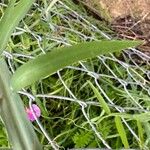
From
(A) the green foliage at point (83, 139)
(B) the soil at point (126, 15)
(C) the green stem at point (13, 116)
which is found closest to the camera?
(C) the green stem at point (13, 116)

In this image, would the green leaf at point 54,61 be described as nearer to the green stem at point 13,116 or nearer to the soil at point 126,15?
the green stem at point 13,116

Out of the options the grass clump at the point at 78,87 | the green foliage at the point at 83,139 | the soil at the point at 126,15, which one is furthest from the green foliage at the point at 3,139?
the soil at the point at 126,15

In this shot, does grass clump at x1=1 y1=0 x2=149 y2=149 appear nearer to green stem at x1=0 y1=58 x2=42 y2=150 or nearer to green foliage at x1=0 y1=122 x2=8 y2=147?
green foliage at x1=0 y1=122 x2=8 y2=147

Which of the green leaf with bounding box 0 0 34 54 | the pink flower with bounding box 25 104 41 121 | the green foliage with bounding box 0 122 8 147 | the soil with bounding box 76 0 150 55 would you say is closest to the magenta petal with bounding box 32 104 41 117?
the pink flower with bounding box 25 104 41 121

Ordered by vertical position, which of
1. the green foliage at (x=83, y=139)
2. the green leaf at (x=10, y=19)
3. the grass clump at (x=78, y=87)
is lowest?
the green foliage at (x=83, y=139)

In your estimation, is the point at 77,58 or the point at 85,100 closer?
the point at 77,58

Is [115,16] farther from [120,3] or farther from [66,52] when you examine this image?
[66,52]

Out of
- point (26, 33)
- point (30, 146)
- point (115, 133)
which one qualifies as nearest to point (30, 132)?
point (30, 146)
